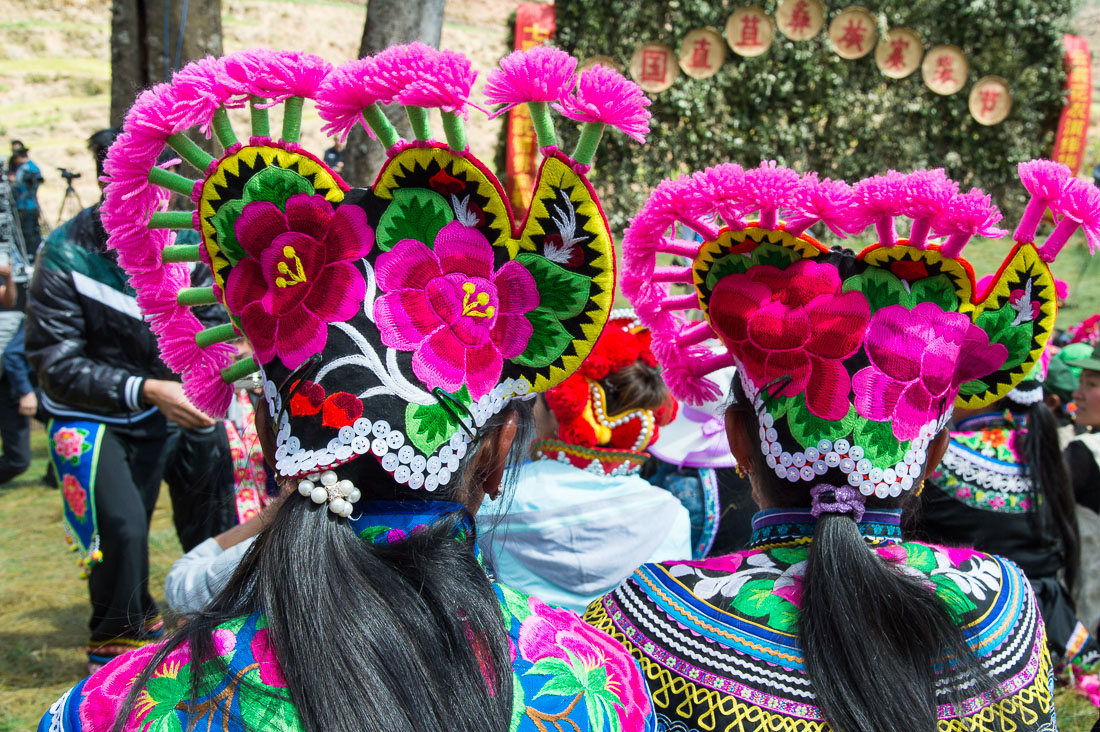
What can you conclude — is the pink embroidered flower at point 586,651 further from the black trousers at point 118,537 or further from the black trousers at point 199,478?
the black trousers at point 199,478

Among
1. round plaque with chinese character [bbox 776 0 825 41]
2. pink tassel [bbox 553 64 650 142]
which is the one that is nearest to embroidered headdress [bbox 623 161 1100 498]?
pink tassel [bbox 553 64 650 142]

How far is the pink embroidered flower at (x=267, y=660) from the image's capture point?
1029 millimetres

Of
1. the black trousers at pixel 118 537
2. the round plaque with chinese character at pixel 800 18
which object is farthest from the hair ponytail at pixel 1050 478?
the round plaque with chinese character at pixel 800 18

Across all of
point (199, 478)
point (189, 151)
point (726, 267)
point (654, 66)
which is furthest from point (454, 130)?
point (654, 66)

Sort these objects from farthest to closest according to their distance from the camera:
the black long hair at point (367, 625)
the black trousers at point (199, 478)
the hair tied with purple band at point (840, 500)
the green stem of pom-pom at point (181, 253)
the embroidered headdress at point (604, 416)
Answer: the black trousers at point (199, 478) < the embroidered headdress at point (604, 416) < the hair tied with purple band at point (840, 500) < the green stem of pom-pom at point (181, 253) < the black long hair at point (367, 625)

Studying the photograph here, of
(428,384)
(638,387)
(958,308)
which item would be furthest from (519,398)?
(638,387)

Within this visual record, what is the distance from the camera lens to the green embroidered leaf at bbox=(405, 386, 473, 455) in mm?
1137

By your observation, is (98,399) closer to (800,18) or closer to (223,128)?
(223,128)

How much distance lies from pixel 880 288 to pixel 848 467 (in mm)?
319

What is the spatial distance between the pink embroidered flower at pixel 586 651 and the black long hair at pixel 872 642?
0.32 meters

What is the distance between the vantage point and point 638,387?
3.04 meters

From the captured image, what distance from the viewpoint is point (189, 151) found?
1.25 metres

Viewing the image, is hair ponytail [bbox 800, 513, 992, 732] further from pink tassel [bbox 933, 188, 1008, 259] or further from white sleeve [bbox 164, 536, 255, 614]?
white sleeve [bbox 164, 536, 255, 614]

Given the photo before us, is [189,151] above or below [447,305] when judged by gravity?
above
